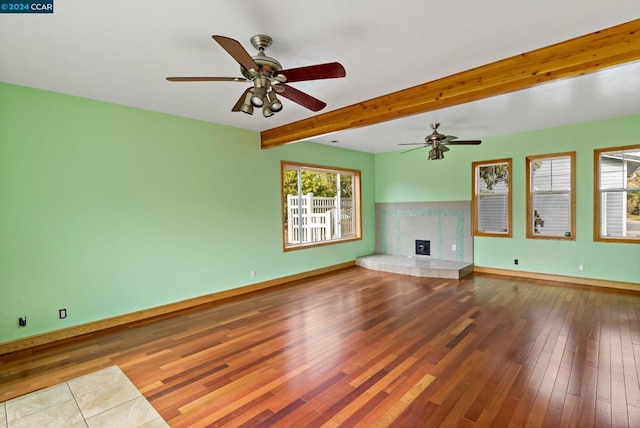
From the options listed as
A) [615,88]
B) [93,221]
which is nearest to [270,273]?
[93,221]

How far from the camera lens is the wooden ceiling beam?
7.48 feet

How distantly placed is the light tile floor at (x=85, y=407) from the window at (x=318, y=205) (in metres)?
3.52

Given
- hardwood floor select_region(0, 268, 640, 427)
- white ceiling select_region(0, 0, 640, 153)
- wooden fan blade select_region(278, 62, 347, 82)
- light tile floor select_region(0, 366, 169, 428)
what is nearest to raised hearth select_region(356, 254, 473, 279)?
hardwood floor select_region(0, 268, 640, 427)

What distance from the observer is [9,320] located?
309 cm

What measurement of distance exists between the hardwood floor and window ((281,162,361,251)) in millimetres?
1997

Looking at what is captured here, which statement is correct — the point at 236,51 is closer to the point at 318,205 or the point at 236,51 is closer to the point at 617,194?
the point at 318,205

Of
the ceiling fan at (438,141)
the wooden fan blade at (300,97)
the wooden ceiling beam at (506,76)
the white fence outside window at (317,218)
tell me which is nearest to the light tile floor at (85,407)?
the wooden fan blade at (300,97)

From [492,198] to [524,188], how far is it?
1.88 ft

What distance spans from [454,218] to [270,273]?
397 centimetres

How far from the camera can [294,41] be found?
7.89 feet

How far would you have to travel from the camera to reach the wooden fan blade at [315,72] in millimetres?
2100

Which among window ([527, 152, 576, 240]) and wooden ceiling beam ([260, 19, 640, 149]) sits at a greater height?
wooden ceiling beam ([260, 19, 640, 149])

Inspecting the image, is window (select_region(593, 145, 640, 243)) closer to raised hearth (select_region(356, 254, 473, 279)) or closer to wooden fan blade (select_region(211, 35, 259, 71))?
raised hearth (select_region(356, 254, 473, 279))

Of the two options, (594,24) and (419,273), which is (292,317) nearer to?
(419,273)
